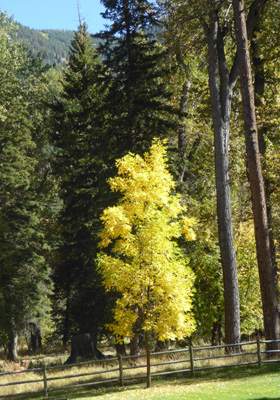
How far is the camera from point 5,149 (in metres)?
31.4

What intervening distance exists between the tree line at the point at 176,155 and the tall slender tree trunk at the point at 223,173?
0.14 feet

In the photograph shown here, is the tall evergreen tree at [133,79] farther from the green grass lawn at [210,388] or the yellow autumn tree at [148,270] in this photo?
the green grass lawn at [210,388]

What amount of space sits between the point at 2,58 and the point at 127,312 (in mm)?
28320

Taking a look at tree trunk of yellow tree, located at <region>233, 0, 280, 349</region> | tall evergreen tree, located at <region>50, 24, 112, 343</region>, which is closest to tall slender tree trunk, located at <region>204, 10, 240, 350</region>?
tree trunk of yellow tree, located at <region>233, 0, 280, 349</region>

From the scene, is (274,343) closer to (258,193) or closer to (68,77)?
(258,193)

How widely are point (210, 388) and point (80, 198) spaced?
1521cm

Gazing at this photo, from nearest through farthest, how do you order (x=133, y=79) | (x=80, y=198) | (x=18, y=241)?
(x=133, y=79), (x=80, y=198), (x=18, y=241)

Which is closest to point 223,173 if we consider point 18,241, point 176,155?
point 176,155

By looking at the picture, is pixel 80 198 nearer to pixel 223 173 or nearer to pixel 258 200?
pixel 223 173

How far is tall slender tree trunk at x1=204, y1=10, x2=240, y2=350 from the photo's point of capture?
16094 millimetres

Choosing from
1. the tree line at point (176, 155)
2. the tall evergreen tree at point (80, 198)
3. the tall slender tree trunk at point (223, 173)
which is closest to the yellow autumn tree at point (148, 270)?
the tree line at point (176, 155)

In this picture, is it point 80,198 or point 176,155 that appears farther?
point 80,198

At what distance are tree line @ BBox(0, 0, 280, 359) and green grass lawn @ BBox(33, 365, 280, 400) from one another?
1793 mm

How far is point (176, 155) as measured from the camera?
2122 centimetres
